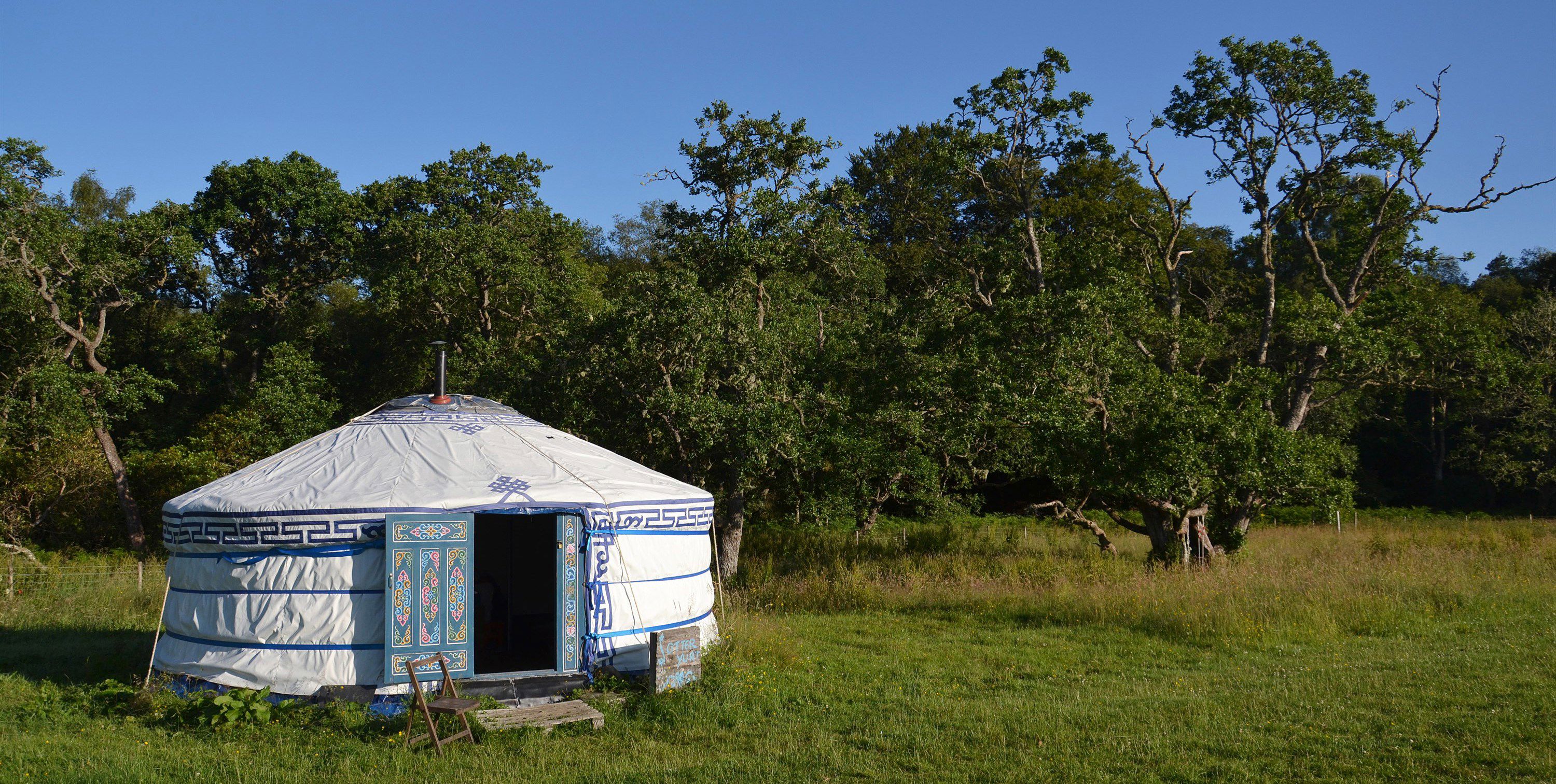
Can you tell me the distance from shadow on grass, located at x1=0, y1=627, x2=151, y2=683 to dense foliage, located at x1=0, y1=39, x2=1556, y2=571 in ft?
16.4

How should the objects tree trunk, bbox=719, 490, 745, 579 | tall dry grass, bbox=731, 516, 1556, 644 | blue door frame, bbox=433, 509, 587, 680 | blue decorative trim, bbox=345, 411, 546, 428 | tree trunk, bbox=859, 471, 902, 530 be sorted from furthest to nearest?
tree trunk, bbox=719, 490, 745, 579 → tree trunk, bbox=859, 471, 902, 530 → tall dry grass, bbox=731, 516, 1556, 644 → blue decorative trim, bbox=345, 411, 546, 428 → blue door frame, bbox=433, 509, 587, 680

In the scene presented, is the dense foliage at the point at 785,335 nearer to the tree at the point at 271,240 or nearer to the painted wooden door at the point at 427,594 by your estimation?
the tree at the point at 271,240

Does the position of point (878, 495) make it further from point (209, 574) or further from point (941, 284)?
point (209, 574)

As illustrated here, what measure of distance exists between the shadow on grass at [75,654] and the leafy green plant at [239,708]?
1.34 meters

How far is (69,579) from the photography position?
1139cm

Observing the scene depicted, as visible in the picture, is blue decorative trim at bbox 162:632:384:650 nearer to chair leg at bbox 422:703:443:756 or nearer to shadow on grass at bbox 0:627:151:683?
chair leg at bbox 422:703:443:756

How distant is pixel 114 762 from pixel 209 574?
5.39ft

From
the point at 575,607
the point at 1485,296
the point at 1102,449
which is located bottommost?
the point at 575,607

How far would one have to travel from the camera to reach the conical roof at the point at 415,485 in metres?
6.37

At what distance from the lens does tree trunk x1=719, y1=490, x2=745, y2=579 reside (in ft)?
42.7

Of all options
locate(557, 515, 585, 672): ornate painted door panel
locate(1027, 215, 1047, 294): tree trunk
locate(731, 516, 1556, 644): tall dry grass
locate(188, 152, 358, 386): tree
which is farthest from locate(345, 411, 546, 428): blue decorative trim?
locate(188, 152, 358, 386): tree

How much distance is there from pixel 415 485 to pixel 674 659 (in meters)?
2.10

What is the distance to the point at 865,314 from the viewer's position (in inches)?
591

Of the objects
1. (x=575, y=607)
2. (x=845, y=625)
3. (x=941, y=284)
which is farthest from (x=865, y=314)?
(x=575, y=607)
